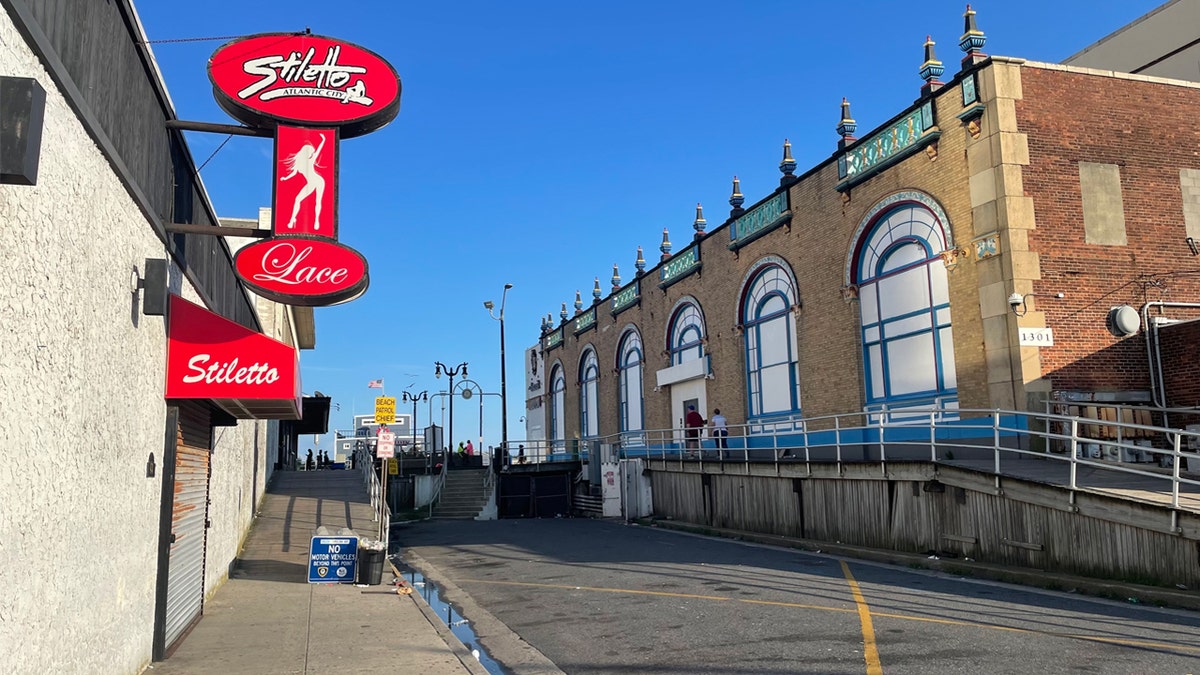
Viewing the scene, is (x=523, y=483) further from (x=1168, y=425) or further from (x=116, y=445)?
(x=116, y=445)

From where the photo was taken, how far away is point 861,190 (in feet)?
70.1

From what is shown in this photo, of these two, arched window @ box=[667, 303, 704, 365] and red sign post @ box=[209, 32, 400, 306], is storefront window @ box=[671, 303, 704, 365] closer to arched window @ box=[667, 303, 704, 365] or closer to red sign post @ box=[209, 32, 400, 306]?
arched window @ box=[667, 303, 704, 365]

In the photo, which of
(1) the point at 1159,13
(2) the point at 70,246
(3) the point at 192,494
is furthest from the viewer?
(1) the point at 1159,13

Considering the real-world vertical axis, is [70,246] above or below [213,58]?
below

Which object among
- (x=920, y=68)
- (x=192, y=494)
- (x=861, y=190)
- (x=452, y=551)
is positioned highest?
(x=920, y=68)

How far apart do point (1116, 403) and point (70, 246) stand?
57.5 feet

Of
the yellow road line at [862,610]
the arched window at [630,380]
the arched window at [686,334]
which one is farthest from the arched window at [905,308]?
the arched window at [630,380]

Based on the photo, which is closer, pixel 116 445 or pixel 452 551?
pixel 116 445

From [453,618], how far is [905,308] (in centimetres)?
1303

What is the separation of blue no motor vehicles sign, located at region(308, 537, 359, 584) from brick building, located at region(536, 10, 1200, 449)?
371 inches

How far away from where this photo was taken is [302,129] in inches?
337

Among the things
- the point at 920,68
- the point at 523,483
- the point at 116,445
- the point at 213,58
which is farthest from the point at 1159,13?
the point at 116,445

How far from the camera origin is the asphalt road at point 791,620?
753cm

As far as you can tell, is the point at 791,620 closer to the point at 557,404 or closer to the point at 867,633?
the point at 867,633
